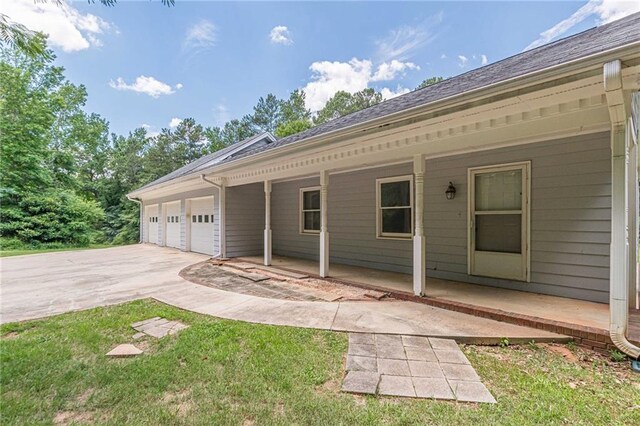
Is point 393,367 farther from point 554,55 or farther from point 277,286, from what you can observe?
point 554,55

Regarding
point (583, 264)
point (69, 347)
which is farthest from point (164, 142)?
point (583, 264)

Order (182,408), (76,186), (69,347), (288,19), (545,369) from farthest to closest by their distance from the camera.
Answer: (76,186)
(288,19)
(69,347)
(545,369)
(182,408)

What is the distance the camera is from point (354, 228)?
278 inches

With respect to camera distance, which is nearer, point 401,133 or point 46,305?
point 401,133

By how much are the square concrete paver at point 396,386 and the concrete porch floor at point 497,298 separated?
2.09m

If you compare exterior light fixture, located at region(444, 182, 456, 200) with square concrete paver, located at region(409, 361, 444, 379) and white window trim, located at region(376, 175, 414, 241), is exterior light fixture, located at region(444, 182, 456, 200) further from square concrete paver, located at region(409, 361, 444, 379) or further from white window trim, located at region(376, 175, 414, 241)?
square concrete paver, located at region(409, 361, 444, 379)

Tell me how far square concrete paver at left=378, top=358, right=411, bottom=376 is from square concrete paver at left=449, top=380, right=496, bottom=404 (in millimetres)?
364

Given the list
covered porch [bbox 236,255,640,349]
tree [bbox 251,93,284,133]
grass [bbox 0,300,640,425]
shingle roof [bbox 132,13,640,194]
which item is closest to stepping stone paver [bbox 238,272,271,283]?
covered porch [bbox 236,255,640,349]

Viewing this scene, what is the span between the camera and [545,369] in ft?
8.52

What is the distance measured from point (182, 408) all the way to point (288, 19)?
14832mm

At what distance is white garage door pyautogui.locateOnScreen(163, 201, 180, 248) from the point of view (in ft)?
39.3

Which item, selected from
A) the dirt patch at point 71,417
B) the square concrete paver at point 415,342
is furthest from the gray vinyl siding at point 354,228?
the dirt patch at point 71,417

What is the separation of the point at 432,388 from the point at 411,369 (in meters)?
0.29

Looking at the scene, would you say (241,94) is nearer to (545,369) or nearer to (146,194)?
(146,194)
